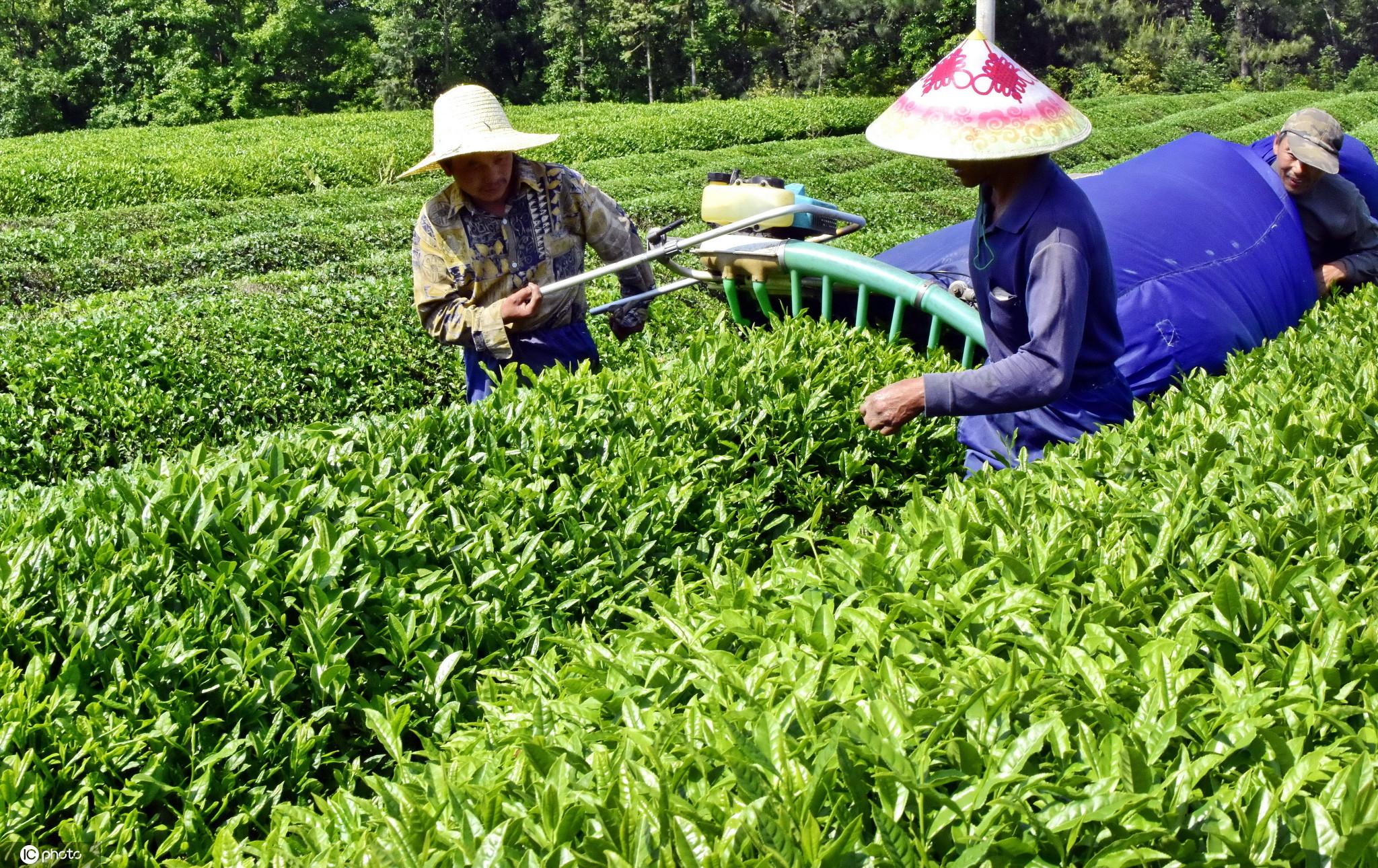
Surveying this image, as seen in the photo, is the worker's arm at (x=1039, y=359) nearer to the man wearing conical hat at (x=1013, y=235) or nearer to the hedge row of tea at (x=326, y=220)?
the man wearing conical hat at (x=1013, y=235)

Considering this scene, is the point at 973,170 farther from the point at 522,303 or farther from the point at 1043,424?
the point at 522,303

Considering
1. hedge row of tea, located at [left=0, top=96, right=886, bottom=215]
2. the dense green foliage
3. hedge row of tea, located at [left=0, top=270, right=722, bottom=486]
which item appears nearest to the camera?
hedge row of tea, located at [left=0, top=270, right=722, bottom=486]

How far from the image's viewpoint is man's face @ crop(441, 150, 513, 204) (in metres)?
3.86

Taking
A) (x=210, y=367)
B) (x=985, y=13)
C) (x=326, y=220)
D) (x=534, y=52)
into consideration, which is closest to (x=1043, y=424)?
(x=210, y=367)

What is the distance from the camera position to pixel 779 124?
27812 mm

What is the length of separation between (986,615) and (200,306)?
20.7 ft

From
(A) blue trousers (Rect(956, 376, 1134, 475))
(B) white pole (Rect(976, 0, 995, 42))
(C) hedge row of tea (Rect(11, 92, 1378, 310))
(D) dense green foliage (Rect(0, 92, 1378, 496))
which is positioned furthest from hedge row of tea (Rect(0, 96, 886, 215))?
(A) blue trousers (Rect(956, 376, 1134, 475))

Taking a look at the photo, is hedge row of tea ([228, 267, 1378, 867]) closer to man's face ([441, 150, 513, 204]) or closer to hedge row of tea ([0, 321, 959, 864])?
hedge row of tea ([0, 321, 959, 864])

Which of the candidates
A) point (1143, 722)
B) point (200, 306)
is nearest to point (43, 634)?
point (1143, 722)

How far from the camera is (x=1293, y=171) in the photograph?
5141mm

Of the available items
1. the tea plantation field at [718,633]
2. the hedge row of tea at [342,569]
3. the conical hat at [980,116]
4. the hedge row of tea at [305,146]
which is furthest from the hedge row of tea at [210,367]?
the hedge row of tea at [305,146]

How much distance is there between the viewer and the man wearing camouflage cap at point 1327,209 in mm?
5090

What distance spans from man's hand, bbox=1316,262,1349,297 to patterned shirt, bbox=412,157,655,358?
3247mm

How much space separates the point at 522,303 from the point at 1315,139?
141 inches
